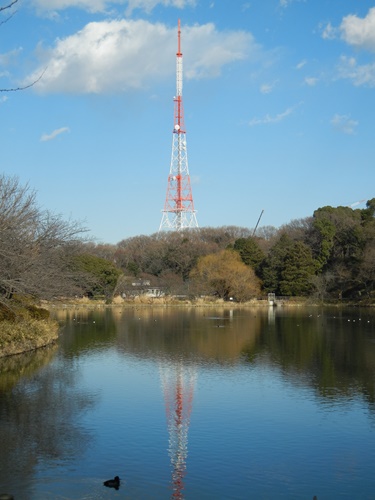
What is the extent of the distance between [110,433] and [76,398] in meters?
3.25

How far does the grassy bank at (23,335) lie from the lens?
18.9 meters

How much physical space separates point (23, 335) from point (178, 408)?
897 cm

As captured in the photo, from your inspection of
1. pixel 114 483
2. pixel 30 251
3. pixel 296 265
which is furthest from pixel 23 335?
pixel 296 265

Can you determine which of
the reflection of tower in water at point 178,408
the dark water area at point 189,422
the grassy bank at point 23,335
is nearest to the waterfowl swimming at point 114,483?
the dark water area at point 189,422

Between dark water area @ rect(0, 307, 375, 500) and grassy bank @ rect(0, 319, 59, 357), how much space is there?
17.1 inches

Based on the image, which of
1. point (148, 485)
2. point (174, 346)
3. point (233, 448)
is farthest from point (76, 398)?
point (174, 346)

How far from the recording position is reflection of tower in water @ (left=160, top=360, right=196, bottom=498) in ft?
28.8

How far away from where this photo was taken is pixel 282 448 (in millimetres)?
9961

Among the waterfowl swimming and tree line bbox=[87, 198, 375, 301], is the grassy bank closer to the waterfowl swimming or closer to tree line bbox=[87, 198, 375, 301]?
the waterfowl swimming

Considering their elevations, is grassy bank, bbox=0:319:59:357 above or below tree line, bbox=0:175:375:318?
below

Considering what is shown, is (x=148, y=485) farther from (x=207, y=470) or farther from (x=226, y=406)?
(x=226, y=406)

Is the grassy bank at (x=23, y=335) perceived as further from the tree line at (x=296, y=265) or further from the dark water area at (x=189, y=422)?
the tree line at (x=296, y=265)

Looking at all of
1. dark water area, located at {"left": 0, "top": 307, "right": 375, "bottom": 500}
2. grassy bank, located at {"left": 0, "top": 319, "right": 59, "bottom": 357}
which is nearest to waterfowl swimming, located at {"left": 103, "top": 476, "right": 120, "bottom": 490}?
dark water area, located at {"left": 0, "top": 307, "right": 375, "bottom": 500}

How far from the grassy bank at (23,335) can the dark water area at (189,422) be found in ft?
1.42
